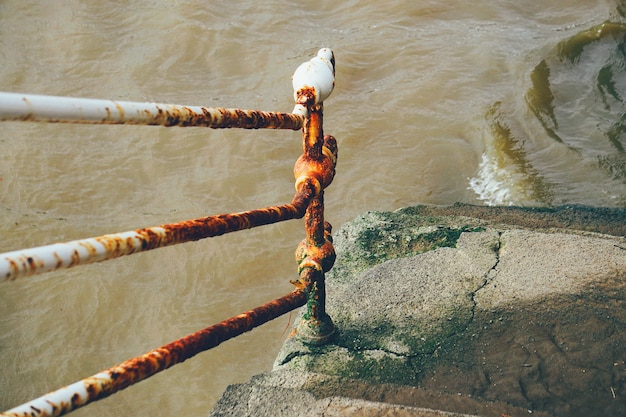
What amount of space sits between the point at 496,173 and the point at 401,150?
40.9 inches

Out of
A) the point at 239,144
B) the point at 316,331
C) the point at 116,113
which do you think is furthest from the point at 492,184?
the point at 116,113

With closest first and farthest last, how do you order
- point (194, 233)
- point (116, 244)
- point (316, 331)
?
point (116, 244)
point (194, 233)
point (316, 331)

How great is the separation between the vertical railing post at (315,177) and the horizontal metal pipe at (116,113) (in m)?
0.17

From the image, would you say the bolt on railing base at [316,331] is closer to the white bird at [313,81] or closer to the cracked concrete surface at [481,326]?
the cracked concrete surface at [481,326]

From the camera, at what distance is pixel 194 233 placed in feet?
4.95

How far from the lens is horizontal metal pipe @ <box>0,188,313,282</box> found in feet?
3.65

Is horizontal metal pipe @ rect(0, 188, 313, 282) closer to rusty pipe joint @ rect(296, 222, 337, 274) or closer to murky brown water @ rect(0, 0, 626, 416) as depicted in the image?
rusty pipe joint @ rect(296, 222, 337, 274)

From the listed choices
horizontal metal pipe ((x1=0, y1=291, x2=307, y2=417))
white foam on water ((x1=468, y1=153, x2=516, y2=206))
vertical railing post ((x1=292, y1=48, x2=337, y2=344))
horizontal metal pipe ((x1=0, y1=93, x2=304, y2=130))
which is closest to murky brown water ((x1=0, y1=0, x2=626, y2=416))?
white foam on water ((x1=468, y1=153, x2=516, y2=206))

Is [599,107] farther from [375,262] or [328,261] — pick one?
[328,261]

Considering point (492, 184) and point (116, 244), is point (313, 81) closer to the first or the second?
point (116, 244)

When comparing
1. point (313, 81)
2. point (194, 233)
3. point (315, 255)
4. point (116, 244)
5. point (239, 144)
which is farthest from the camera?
point (239, 144)

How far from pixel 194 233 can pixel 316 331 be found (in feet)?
2.83

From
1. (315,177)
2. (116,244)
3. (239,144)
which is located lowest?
(239,144)

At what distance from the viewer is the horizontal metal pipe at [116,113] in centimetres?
112
